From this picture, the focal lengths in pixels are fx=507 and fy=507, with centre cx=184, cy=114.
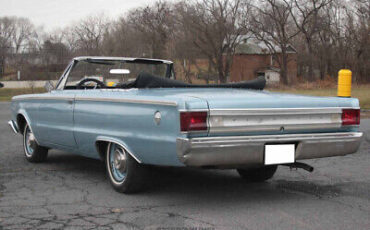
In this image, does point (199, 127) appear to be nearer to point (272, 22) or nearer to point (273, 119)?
point (273, 119)

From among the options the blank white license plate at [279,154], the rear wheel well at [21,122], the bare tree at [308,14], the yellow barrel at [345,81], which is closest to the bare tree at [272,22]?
the bare tree at [308,14]

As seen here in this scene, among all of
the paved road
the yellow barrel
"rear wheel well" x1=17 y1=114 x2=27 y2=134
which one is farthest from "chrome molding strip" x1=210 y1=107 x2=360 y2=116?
the yellow barrel

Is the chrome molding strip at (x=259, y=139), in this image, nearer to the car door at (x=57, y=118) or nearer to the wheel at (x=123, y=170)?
the wheel at (x=123, y=170)

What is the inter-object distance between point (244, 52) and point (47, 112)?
64349 millimetres

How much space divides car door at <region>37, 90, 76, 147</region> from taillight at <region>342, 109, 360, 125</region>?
9.64 feet

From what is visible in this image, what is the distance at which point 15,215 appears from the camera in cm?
427

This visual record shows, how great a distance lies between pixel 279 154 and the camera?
4.51m

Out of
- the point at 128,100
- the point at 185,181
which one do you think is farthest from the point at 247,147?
the point at 185,181

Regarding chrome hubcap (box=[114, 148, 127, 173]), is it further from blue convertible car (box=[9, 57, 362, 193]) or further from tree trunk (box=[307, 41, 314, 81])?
tree trunk (box=[307, 41, 314, 81])

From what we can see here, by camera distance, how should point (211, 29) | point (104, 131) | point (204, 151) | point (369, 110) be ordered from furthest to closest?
point (211, 29) < point (369, 110) < point (104, 131) < point (204, 151)

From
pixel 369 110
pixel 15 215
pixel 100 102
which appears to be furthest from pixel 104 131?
pixel 369 110

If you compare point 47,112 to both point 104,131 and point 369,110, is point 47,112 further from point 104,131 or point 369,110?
point 369,110

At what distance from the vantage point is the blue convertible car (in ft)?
13.8

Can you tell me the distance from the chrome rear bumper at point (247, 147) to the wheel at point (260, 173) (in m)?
0.99
